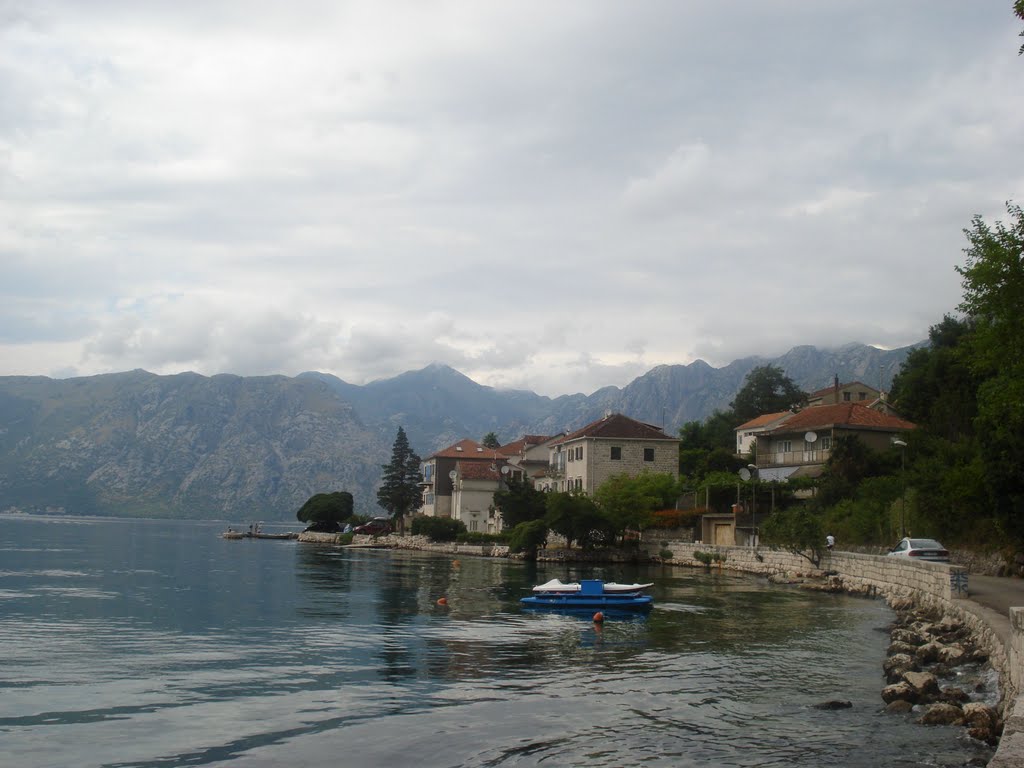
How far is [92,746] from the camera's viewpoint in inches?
618

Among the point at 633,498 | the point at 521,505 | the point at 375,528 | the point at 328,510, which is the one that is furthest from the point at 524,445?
the point at 633,498

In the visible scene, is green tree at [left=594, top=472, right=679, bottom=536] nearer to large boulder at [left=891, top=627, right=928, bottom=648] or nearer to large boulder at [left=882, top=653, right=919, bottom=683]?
large boulder at [left=891, top=627, right=928, bottom=648]

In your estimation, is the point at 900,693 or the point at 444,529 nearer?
the point at 900,693

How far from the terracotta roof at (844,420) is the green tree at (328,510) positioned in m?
70.8

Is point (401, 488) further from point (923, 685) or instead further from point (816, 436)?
point (923, 685)

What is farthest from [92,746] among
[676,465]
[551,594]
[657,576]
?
[676,465]

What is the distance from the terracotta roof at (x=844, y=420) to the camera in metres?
68.8

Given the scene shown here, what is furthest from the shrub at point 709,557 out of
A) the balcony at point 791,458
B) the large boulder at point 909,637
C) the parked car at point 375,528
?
the parked car at point 375,528

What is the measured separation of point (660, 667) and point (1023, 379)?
14736 mm

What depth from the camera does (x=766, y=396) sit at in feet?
381

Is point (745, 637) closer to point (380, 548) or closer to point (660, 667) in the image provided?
point (660, 667)

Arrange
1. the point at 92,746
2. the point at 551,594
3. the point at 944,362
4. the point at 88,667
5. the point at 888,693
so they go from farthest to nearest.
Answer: the point at 944,362 → the point at 551,594 → the point at 88,667 → the point at 888,693 → the point at 92,746

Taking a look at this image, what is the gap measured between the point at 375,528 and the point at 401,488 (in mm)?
6419

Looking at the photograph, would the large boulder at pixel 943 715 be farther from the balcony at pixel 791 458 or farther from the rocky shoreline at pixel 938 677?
the balcony at pixel 791 458
